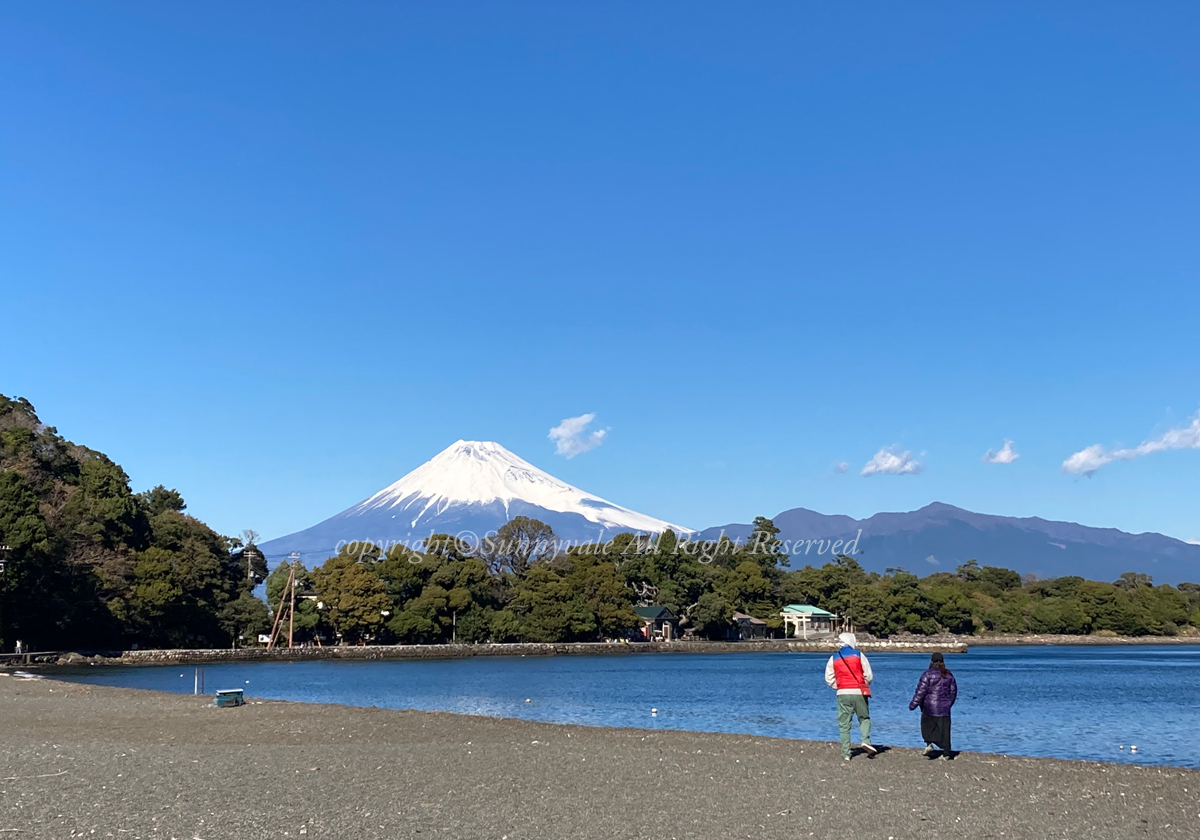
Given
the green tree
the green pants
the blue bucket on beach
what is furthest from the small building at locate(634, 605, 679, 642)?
the green pants

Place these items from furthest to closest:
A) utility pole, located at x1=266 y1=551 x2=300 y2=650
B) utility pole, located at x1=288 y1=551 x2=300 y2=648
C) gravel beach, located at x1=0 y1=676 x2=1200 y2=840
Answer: utility pole, located at x1=266 y1=551 x2=300 y2=650
utility pole, located at x1=288 y1=551 x2=300 y2=648
gravel beach, located at x1=0 y1=676 x2=1200 y2=840

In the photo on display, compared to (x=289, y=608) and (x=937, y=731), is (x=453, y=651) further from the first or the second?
(x=937, y=731)

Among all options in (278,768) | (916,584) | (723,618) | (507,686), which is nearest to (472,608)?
(723,618)

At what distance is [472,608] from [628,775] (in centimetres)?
7296

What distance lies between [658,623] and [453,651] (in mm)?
25017

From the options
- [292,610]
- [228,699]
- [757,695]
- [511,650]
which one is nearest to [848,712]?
[228,699]

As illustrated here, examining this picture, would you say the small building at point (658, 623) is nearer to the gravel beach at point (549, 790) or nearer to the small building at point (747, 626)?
the small building at point (747, 626)

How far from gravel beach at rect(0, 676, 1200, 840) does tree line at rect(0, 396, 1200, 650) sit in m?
46.3

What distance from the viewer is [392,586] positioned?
81.9m

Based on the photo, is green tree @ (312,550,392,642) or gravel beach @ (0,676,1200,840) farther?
green tree @ (312,550,392,642)

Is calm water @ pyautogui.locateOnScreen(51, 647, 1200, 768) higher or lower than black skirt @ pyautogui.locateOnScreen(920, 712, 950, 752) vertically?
lower

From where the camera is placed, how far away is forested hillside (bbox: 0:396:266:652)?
56469mm

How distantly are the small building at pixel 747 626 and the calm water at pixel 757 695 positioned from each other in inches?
1148

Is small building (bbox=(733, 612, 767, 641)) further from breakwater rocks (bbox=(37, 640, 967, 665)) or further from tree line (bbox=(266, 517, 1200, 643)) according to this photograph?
breakwater rocks (bbox=(37, 640, 967, 665))
